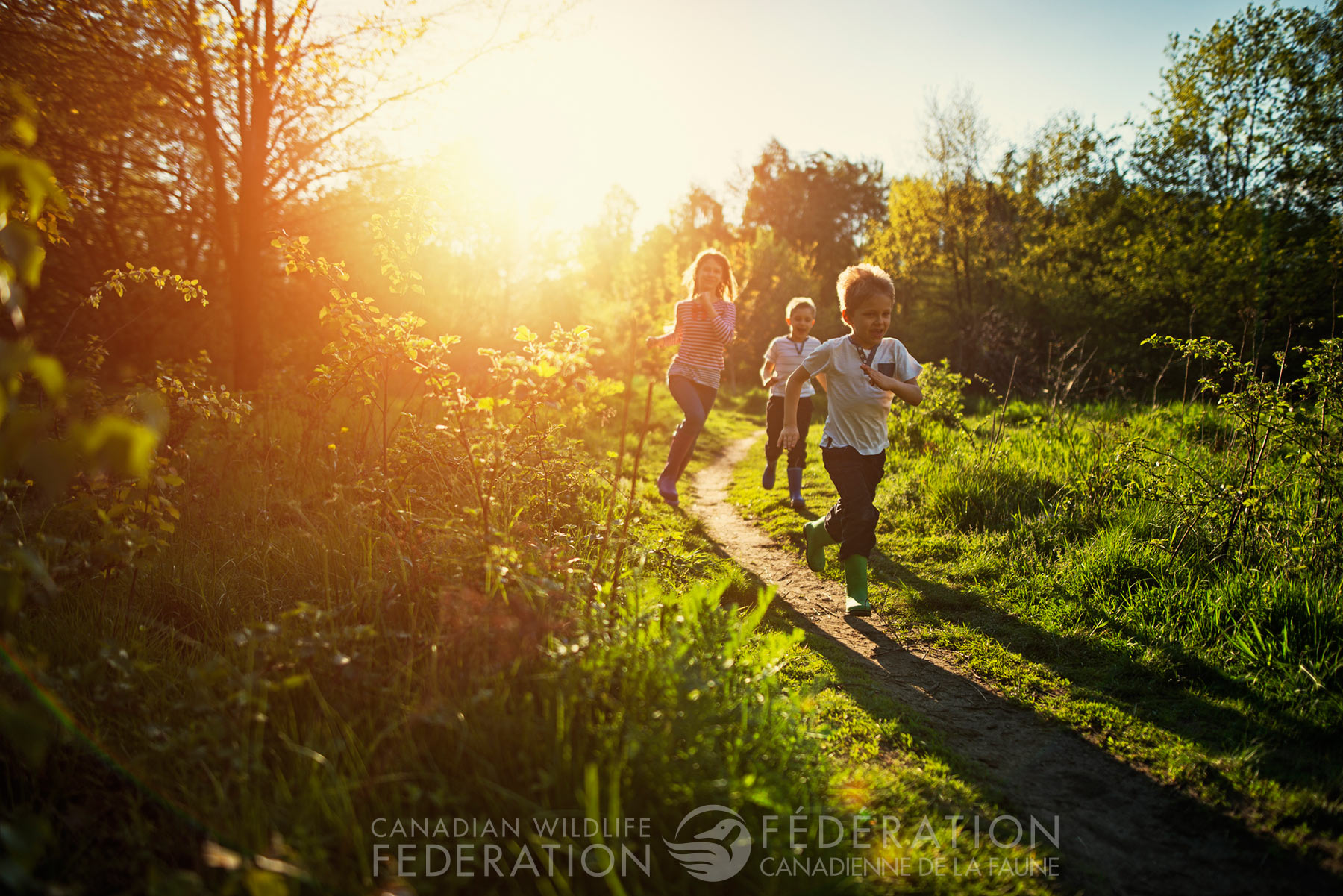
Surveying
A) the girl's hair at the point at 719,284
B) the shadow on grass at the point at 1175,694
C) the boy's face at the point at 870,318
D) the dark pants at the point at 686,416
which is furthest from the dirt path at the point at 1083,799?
the girl's hair at the point at 719,284

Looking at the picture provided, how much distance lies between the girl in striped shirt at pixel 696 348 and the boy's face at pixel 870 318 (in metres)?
2.32

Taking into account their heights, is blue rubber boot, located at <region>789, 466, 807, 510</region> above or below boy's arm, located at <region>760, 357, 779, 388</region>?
below

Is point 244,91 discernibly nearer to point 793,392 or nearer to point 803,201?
point 793,392

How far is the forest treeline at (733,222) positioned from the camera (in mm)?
6496

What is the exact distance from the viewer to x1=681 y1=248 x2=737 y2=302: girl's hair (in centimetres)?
649

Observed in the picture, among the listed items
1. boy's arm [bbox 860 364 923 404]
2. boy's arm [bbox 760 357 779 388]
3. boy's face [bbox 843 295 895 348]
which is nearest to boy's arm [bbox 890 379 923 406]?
boy's arm [bbox 860 364 923 404]

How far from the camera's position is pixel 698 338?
6652 mm

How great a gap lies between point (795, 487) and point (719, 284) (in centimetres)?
233

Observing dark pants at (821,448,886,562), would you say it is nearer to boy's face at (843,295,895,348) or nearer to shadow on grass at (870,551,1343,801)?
shadow on grass at (870,551,1343,801)

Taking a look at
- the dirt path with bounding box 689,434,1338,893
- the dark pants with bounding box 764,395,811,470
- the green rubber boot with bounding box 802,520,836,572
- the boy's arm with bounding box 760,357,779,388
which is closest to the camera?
the dirt path with bounding box 689,434,1338,893

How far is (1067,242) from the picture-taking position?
24.4 metres

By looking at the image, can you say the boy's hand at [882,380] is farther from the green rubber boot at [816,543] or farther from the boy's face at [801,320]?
the boy's face at [801,320]

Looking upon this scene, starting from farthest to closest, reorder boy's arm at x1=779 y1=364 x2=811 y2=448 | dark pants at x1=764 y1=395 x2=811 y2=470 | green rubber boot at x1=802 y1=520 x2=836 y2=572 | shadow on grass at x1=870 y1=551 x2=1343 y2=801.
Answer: dark pants at x1=764 y1=395 x2=811 y2=470 < green rubber boot at x1=802 y1=520 x2=836 y2=572 < boy's arm at x1=779 y1=364 x2=811 y2=448 < shadow on grass at x1=870 y1=551 x2=1343 y2=801

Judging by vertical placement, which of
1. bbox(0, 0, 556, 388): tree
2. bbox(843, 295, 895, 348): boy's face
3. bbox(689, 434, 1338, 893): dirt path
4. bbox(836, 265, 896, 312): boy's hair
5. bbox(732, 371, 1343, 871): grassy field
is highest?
bbox(0, 0, 556, 388): tree
